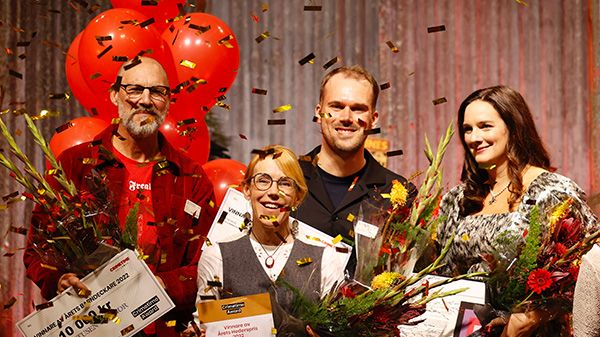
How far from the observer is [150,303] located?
A: 8.33ft

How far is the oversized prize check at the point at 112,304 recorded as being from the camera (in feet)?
8.32

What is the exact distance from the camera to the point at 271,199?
103 inches

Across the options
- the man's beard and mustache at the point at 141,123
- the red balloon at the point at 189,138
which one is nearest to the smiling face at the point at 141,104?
the man's beard and mustache at the point at 141,123

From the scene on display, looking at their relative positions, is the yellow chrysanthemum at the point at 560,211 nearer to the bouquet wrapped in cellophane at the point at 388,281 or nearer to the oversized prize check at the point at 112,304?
the bouquet wrapped in cellophane at the point at 388,281

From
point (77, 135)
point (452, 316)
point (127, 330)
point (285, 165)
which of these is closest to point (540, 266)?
point (452, 316)

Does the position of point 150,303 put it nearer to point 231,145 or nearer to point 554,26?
point 231,145

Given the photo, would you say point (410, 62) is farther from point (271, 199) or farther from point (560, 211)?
point (271, 199)

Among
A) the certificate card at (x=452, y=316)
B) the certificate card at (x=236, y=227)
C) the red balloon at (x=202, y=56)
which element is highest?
the red balloon at (x=202, y=56)

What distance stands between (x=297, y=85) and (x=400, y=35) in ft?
2.60

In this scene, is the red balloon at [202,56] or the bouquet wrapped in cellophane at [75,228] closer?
the bouquet wrapped in cellophane at [75,228]

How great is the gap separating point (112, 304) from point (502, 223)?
1.26m

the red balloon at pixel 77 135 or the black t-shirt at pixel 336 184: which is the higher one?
the red balloon at pixel 77 135

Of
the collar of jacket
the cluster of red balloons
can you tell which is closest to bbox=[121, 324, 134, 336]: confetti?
the collar of jacket

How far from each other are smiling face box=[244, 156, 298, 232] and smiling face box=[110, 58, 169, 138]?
430 millimetres
